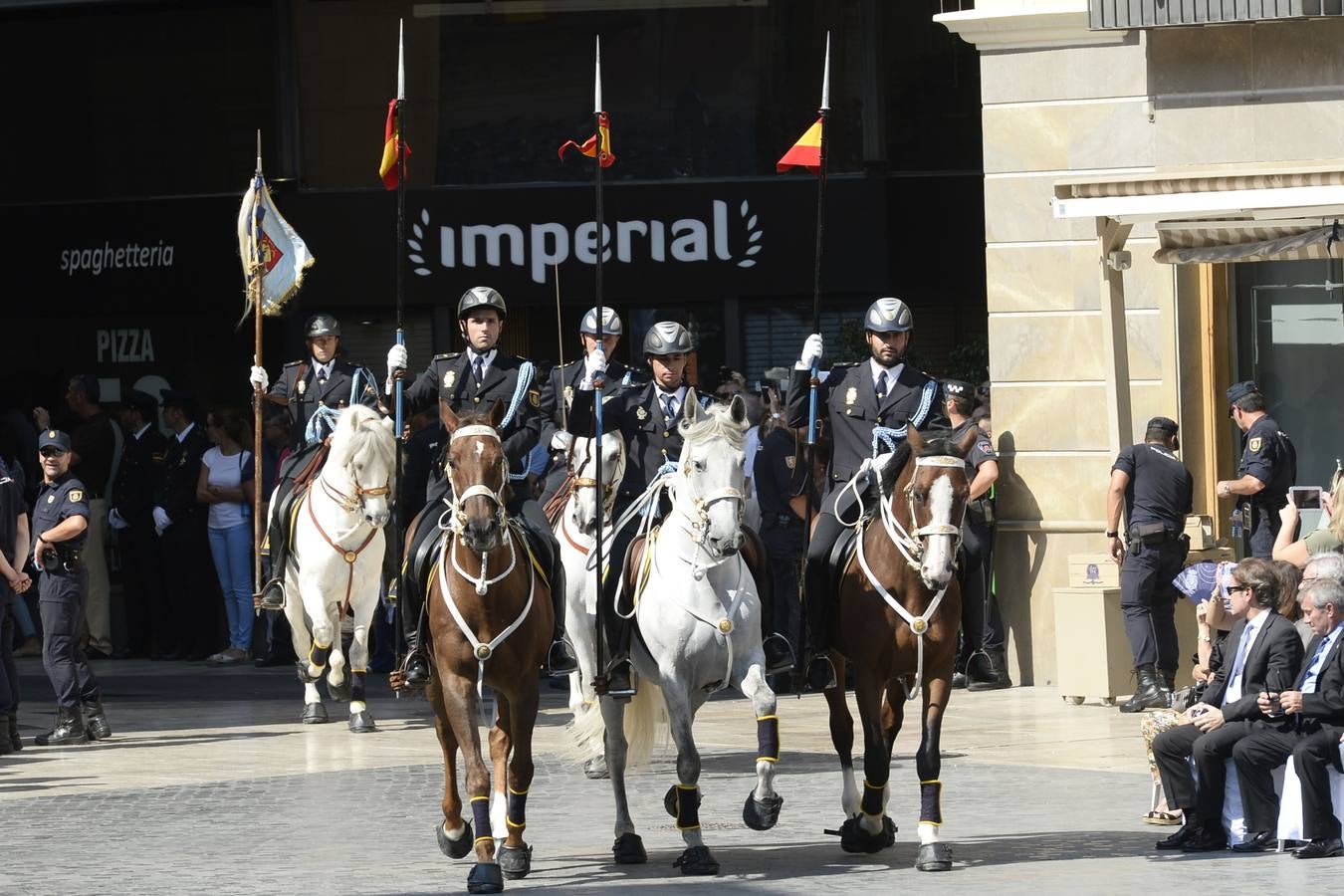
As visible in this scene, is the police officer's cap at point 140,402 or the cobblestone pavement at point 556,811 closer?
the cobblestone pavement at point 556,811

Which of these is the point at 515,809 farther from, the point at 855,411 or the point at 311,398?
the point at 311,398

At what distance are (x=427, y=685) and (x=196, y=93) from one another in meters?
13.9

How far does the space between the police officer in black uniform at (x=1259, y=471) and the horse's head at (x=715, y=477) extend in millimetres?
6701

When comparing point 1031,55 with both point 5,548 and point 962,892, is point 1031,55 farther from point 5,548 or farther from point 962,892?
point 962,892

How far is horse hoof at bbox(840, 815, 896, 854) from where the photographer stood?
1126 centimetres

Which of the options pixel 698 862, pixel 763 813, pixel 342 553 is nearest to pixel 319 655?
pixel 342 553

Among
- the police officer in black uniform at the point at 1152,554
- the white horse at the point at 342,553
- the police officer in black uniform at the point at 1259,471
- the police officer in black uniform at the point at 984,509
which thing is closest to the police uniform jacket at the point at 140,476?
the white horse at the point at 342,553

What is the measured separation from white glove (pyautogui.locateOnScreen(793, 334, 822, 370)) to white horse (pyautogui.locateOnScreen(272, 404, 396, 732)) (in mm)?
5000

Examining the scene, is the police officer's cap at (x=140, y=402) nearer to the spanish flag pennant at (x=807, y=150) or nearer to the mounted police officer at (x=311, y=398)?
the mounted police officer at (x=311, y=398)

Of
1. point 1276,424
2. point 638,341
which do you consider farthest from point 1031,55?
point 638,341

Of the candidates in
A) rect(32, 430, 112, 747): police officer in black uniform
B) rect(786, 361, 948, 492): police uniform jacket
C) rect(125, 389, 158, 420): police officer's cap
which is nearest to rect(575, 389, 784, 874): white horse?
rect(786, 361, 948, 492): police uniform jacket

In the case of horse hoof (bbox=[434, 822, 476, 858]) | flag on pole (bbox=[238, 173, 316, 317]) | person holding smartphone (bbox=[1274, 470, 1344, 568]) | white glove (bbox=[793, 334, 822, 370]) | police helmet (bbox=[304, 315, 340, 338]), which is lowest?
horse hoof (bbox=[434, 822, 476, 858])

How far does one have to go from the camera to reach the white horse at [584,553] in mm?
13773

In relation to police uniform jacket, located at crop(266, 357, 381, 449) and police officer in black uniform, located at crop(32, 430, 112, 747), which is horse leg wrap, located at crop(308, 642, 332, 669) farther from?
police uniform jacket, located at crop(266, 357, 381, 449)
